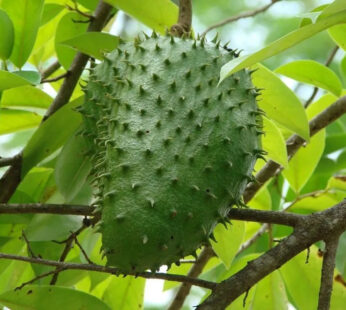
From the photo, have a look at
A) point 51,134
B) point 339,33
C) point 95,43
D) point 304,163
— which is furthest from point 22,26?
point 304,163

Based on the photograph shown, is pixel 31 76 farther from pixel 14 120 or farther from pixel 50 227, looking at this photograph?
pixel 14 120

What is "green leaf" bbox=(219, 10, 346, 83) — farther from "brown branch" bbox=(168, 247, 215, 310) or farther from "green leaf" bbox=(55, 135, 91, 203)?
"brown branch" bbox=(168, 247, 215, 310)

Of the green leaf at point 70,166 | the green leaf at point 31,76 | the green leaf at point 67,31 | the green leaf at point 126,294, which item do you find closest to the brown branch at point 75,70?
the green leaf at point 67,31

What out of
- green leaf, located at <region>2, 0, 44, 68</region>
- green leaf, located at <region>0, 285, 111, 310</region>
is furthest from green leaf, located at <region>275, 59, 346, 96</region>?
green leaf, located at <region>0, 285, 111, 310</region>

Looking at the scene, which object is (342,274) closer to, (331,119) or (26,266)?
(331,119)

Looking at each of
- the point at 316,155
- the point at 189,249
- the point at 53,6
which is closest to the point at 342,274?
the point at 316,155

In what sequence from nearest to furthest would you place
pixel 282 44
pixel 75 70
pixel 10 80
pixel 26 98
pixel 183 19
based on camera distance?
pixel 282 44 < pixel 10 80 < pixel 183 19 < pixel 75 70 < pixel 26 98

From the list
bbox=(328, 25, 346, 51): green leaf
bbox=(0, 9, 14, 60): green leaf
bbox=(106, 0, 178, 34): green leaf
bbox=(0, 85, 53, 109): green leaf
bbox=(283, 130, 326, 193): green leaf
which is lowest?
bbox=(328, 25, 346, 51): green leaf
